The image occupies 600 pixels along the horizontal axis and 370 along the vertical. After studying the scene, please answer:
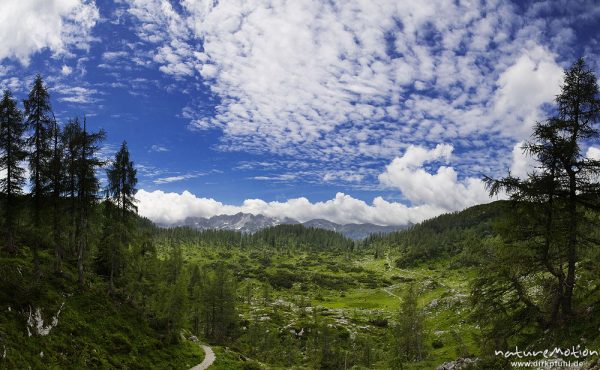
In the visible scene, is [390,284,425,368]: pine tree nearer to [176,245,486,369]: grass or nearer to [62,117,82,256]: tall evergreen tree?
[176,245,486,369]: grass

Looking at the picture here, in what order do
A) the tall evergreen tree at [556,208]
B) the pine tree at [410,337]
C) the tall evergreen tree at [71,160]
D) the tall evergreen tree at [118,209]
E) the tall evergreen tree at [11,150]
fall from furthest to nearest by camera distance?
the pine tree at [410,337], the tall evergreen tree at [118,209], the tall evergreen tree at [71,160], the tall evergreen tree at [11,150], the tall evergreen tree at [556,208]

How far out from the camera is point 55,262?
136 ft

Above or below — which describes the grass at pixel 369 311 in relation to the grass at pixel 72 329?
below

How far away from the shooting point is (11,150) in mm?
33844

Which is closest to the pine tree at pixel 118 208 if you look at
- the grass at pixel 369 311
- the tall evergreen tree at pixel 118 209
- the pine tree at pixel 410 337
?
the tall evergreen tree at pixel 118 209

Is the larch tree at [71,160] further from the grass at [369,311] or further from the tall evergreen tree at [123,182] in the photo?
the grass at [369,311]

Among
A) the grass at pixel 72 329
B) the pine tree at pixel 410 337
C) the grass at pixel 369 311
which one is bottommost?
the grass at pixel 369 311

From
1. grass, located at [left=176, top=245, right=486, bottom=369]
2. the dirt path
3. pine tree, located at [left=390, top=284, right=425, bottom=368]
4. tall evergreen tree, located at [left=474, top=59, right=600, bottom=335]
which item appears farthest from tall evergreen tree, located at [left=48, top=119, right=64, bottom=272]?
pine tree, located at [left=390, top=284, right=425, bottom=368]

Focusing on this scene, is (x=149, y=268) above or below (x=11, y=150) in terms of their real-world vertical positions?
below

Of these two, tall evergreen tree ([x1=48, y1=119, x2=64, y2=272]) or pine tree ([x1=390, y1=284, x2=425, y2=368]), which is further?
pine tree ([x1=390, y1=284, x2=425, y2=368])

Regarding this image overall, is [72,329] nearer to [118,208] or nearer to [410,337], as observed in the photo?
[118,208]

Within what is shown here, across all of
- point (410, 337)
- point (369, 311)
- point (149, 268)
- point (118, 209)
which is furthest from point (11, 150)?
point (369, 311)

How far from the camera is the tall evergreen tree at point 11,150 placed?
109ft

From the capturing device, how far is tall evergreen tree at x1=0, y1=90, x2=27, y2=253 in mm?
33375
